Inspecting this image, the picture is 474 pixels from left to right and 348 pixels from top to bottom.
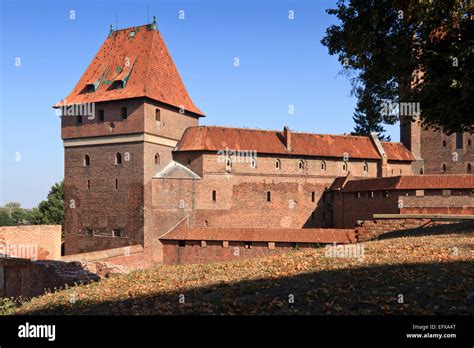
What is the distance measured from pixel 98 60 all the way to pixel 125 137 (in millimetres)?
8298

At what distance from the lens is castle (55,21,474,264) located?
30.6 metres

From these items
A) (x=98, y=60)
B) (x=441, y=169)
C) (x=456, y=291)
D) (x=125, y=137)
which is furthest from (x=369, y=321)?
(x=441, y=169)

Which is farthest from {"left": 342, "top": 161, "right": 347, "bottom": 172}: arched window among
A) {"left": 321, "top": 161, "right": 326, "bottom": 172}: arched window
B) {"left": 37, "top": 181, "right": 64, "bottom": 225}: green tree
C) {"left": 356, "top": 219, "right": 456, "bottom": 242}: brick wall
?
{"left": 37, "top": 181, "right": 64, "bottom": 225}: green tree

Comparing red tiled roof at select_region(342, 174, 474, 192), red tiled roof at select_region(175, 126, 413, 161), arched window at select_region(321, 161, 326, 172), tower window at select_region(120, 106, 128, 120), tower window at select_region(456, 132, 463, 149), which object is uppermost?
tower window at select_region(120, 106, 128, 120)

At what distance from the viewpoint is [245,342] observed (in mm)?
5480

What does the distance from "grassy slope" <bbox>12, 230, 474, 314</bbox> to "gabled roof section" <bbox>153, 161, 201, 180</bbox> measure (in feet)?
66.2

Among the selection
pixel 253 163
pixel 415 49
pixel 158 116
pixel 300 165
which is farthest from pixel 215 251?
pixel 415 49

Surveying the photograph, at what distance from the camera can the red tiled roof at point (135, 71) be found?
33.4m

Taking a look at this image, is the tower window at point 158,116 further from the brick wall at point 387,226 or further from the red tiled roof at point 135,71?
the brick wall at point 387,226

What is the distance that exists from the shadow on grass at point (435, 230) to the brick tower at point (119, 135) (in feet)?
62.5

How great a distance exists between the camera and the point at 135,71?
3391 cm

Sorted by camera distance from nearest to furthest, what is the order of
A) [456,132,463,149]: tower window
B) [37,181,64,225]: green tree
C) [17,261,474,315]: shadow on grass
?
1. [17,261,474,315]: shadow on grass
2. [456,132,463,149]: tower window
3. [37,181,64,225]: green tree
